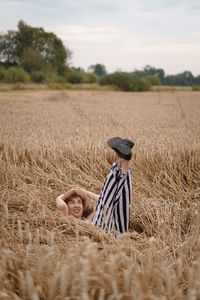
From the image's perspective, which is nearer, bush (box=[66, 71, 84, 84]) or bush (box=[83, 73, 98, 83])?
bush (box=[66, 71, 84, 84])

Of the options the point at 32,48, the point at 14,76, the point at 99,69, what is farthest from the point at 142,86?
the point at 99,69

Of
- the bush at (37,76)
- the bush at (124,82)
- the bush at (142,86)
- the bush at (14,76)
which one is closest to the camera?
the bush at (14,76)

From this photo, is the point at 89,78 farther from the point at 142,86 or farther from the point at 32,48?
the point at 142,86

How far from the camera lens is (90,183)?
3152mm

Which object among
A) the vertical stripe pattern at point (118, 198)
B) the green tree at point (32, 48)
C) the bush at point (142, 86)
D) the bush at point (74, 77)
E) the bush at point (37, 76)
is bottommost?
the vertical stripe pattern at point (118, 198)

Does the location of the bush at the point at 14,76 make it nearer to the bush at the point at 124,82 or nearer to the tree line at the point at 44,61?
the tree line at the point at 44,61

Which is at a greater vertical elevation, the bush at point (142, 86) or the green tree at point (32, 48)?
the green tree at point (32, 48)

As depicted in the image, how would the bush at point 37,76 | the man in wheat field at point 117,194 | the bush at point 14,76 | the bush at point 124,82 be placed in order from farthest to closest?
the bush at point 37,76 → the bush at point 124,82 → the bush at point 14,76 → the man in wheat field at point 117,194

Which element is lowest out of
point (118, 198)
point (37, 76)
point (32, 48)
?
point (118, 198)

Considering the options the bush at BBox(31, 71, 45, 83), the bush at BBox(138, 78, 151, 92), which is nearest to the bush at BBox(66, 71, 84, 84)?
the bush at BBox(31, 71, 45, 83)

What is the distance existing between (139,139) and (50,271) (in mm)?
3011

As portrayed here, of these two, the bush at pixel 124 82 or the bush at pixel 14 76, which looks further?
the bush at pixel 124 82

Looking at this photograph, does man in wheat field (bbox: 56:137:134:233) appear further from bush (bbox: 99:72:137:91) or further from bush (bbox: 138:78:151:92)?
bush (bbox: 138:78:151:92)

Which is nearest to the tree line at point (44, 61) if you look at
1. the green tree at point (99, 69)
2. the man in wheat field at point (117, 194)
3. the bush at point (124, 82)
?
the bush at point (124, 82)
